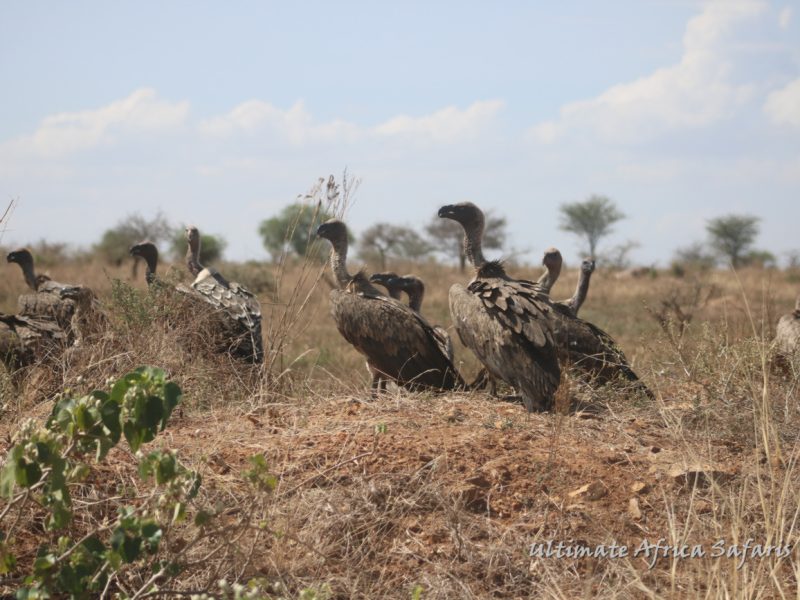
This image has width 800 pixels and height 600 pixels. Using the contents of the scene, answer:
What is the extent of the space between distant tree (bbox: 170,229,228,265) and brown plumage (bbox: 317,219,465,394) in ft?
64.1

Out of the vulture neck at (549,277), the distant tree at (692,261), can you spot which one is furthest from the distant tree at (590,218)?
the vulture neck at (549,277)

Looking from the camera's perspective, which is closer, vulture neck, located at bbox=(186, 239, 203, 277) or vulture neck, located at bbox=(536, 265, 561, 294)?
vulture neck, located at bbox=(536, 265, 561, 294)

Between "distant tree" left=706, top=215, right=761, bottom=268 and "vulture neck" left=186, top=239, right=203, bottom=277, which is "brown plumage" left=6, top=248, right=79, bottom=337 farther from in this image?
"distant tree" left=706, top=215, right=761, bottom=268

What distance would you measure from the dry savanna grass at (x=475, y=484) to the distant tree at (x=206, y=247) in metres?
21.5

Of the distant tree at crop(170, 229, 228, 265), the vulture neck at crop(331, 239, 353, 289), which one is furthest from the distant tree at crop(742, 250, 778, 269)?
the vulture neck at crop(331, 239, 353, 289)

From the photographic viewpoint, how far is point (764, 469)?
16.6 ft

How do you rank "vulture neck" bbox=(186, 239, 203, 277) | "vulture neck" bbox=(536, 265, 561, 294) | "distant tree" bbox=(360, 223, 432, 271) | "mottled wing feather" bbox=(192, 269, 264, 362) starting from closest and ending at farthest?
"mottled wing feather" bbox=(192, 269, 264, 362), "vulture neck" bbox=(536, 265, 561, 294), "vulture neck" bbox=(186, 239, 203, 277), "distant tree" bbox=(360, 223, 432, 271)

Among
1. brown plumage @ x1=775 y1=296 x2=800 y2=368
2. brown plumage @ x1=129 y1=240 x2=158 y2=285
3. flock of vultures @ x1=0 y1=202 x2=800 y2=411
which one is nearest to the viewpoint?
flock of vultures @ x1=0 y1=202 x2=800 y2=411

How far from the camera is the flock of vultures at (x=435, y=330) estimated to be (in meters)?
6.80

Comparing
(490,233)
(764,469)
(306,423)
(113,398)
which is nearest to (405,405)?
(306,423)

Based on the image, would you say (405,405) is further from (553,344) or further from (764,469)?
(764,469)

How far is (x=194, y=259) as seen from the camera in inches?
417

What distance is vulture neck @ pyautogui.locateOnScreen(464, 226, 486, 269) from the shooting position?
323 inches

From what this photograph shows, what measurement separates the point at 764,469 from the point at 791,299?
18.7m
